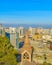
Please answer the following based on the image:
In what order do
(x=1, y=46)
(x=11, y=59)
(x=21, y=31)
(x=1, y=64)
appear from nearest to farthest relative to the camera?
(x=1, y=64) → (x=11, y=59) → (x=1, y=46) → (x=21, y=31)

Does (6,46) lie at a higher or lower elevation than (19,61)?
higher

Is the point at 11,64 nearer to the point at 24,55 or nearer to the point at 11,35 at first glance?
the point at 24,55

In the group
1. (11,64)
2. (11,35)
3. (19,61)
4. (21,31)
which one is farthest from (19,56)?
(21,31)

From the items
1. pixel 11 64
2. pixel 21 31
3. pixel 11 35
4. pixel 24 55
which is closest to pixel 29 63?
pixel 24 55

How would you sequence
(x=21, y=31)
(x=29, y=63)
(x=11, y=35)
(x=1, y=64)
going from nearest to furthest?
(x=1, y=64), (x=29, y=63), (x=11, y=35), (x=21, y=31)

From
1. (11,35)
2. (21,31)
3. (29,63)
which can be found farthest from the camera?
(21,31)

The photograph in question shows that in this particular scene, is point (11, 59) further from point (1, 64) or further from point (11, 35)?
point (11, 35)

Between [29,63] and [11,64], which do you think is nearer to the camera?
[11,64]

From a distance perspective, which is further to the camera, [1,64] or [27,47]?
[27,47]

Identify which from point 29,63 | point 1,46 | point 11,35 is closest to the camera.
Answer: point 29,63
